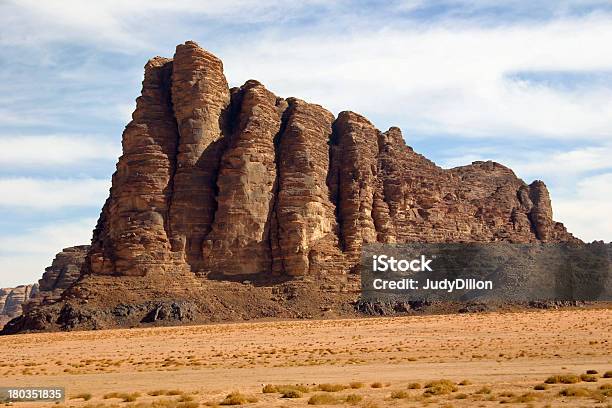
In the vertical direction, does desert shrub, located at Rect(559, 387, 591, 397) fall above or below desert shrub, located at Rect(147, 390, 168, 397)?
above

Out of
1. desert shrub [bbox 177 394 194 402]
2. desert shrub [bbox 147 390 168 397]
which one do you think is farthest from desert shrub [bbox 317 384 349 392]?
desert shrub [bbox 147 390 168 397]

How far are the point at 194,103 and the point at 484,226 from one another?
174ft

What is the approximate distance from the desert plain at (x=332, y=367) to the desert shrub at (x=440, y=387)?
0.16ft

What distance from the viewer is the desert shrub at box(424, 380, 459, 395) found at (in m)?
22.0

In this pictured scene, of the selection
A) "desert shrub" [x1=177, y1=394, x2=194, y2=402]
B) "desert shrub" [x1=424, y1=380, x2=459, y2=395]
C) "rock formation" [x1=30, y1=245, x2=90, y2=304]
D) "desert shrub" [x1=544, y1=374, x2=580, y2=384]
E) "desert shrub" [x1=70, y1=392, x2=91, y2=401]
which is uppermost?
"rock formation" [x1=30, y1=245, x2=90, y2=304]

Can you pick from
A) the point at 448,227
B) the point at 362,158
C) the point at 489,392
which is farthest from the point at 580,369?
the point at 448,227

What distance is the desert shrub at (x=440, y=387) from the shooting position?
22047mm

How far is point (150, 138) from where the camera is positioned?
89.6 meters

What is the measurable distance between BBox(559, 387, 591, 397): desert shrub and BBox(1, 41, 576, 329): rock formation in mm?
65104

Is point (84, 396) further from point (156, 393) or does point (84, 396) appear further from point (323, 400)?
point (323, 400)

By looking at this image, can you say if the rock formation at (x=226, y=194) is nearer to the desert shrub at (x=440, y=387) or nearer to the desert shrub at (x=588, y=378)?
the desert shrub at (x=440, y=387)

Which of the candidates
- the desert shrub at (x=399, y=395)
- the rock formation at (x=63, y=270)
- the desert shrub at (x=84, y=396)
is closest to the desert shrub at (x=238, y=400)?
the desert shrub at (x=399, y=395)

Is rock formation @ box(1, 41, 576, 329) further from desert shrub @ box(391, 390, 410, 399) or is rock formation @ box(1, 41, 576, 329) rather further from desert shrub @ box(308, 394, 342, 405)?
desert shrub @ box(391, 390, 410, 399)

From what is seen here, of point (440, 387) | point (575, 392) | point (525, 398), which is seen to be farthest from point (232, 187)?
point (525, 398)
